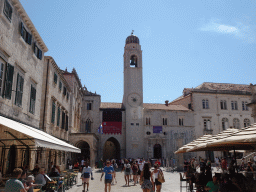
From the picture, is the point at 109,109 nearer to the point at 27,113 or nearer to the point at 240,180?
the point at 27,113

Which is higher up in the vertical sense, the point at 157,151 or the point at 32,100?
the point at 32,100

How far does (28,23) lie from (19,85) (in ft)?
12.6

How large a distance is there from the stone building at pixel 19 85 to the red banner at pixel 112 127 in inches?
858

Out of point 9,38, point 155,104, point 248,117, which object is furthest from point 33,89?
point 248,117

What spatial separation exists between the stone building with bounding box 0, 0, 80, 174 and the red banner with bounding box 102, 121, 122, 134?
71.5 ft

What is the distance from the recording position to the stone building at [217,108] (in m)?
41.2

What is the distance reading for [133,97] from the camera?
39.5 meters

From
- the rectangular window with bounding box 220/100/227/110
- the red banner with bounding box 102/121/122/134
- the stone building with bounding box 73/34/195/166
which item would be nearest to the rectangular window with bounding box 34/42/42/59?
the stone building with bounding box 73/34/195/166

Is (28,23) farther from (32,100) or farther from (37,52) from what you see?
(32,100)

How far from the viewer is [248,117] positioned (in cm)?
4278

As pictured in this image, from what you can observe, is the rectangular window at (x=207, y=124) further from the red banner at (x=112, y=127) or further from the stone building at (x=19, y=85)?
the stone building at (x=19, y=85)

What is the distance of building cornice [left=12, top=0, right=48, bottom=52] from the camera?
12109 mm

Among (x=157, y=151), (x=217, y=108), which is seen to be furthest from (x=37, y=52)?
(x=217, y=108)

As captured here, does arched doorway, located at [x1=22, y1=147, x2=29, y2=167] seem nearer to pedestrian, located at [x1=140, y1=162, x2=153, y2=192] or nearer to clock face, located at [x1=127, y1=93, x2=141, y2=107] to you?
pedestrian, located at [x1=140, y1=162, x2=153, y2=192]
